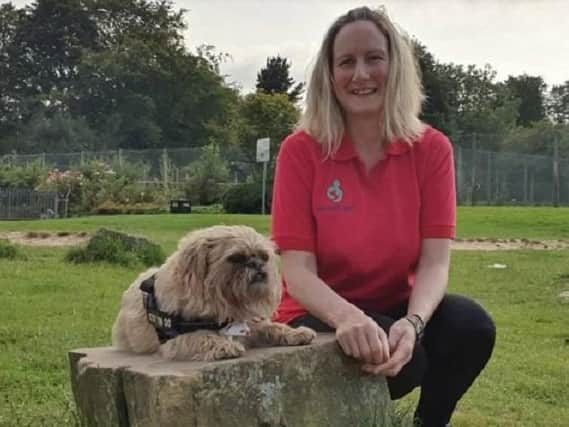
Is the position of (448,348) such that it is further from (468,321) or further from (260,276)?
(260,276)

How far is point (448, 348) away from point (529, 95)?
7101cm

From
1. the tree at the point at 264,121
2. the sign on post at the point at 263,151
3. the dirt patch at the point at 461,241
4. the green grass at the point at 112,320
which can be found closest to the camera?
the green grass at the point at 112,320

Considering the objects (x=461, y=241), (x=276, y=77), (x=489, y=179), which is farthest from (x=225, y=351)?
(x=276, y=77)

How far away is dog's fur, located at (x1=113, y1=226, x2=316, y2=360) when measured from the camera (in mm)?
3082

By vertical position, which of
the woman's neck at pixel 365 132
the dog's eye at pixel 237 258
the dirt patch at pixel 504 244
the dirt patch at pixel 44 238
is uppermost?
the woman's neck at pixel 365 132

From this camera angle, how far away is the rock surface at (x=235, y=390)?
282cm

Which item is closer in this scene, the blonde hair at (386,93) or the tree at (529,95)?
A: the blonde hair at (386,93)

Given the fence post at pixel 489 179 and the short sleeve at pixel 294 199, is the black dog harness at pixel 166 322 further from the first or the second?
the fence post at pixel 489 179

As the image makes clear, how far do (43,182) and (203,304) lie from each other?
28.9 metres

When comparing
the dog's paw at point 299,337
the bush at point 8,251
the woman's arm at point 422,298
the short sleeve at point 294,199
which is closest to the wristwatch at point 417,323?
the woman's arm at point 422,298

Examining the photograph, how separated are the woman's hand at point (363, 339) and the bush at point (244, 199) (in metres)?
23.9

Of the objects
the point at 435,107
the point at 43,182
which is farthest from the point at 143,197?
the point at 435,107

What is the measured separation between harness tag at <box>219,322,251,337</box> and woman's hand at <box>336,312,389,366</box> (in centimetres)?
33

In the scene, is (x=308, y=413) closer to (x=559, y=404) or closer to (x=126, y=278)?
(x=559, y=404)
